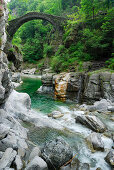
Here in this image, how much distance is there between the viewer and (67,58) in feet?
56.2

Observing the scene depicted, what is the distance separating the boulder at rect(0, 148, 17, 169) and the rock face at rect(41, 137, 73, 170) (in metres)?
1.04

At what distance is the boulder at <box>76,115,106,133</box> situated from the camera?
21.1ft

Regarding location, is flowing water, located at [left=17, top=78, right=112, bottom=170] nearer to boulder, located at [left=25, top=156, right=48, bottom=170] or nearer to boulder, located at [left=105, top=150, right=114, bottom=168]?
boulder, located at [left=105, top=150, right=114, bottom=168]

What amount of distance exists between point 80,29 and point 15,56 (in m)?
11.2

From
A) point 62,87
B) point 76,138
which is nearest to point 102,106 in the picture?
point 76,138

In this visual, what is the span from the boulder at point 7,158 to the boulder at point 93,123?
420 centimetres

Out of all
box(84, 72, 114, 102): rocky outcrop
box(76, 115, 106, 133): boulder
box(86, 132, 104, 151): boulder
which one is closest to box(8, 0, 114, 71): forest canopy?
box(84, 72, 114, 102): rocky outcrop

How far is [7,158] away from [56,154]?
1519mm

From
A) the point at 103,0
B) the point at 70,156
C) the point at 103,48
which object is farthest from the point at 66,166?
the point at 103,0

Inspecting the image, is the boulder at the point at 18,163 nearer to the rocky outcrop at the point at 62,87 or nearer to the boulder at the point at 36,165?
the boulder at the point at 36,165

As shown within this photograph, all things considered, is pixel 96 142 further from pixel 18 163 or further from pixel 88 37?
pixel 88 37

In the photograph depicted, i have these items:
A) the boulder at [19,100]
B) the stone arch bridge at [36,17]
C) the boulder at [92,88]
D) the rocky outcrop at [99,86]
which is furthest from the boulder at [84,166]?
the stone arch bridge at [36,17]

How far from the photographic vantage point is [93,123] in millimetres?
6695

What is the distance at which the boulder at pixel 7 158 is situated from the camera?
3.48 meters
